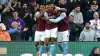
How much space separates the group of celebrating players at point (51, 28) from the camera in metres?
15.6

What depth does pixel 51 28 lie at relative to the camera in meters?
15.7

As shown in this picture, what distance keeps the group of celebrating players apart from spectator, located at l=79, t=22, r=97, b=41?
2563 mm

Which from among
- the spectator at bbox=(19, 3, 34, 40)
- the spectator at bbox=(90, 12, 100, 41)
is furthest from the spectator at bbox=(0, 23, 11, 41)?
the spectator at bbox=(90, 12, 100, 41)

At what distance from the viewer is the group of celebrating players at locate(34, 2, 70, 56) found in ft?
51.2

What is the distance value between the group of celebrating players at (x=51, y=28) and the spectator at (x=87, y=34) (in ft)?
8.41

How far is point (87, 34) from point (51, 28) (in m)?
3.47

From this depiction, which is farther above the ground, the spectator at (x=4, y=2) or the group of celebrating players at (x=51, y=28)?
the spectator at (x=4, y=2)

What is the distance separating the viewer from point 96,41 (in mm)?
18312

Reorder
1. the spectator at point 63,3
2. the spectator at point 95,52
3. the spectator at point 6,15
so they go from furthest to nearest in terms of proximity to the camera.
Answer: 1. the spectator at point 6,15
2. the spectator at point 63,3
3. the spectator at point 95,52

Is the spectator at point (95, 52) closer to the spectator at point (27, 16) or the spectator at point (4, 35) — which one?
the spectator at point (27, 16)

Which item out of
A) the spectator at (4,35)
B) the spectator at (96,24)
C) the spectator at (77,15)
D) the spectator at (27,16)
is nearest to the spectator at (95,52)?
the spectator at (96,24)

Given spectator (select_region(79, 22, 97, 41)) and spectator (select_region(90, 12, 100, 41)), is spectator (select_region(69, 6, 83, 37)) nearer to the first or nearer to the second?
spectator (select_region(90, 12, 100, 41))

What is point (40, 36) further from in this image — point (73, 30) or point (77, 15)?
point (77, 15)

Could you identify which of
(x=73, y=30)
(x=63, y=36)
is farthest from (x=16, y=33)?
(x=63, y=36)
